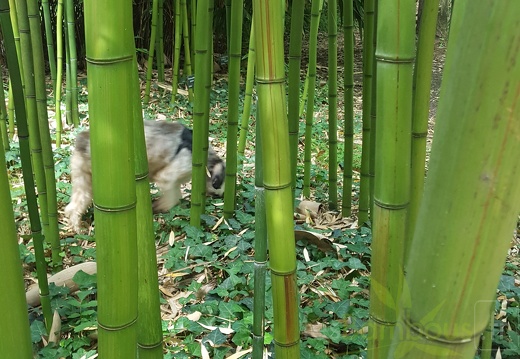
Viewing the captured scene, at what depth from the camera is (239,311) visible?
1610 mm

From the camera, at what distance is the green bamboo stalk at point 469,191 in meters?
0.33

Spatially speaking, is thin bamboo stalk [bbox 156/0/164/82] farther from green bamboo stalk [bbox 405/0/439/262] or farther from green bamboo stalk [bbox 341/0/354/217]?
green bamboo stalk [bbox 405/0/439/262]

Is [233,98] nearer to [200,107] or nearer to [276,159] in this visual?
[200,107]

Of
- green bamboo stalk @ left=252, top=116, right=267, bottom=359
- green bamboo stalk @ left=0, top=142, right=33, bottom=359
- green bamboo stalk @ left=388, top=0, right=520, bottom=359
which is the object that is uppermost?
green bamboo stalk @ left=388, top=0, right=520, bottom=359

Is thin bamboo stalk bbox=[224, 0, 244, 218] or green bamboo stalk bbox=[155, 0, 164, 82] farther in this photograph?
green bamboo stalk bbox=[155, 0, 164, 82]

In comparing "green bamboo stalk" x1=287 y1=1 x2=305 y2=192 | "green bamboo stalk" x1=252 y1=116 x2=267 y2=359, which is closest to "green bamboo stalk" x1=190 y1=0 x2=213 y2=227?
"green bamboo stalk" x1=287 y1=1 x2=305 y2=192

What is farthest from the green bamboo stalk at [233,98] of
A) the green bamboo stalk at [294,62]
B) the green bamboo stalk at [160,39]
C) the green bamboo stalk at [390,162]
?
the green bamboo stalk at [160,39]

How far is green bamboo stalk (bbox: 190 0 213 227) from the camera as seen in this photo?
183cm

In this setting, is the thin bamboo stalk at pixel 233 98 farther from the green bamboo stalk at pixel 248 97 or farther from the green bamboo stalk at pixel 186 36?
the green bamboo stalk at pixel 186 36

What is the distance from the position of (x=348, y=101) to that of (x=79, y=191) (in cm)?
124

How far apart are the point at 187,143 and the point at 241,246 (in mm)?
802

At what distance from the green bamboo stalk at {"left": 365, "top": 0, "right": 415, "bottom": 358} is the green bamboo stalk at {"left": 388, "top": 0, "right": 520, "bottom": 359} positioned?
0.34m

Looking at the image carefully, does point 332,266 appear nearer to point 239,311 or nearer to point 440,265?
point 239,311

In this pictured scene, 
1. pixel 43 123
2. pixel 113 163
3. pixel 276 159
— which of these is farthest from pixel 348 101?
pixel 113 163
